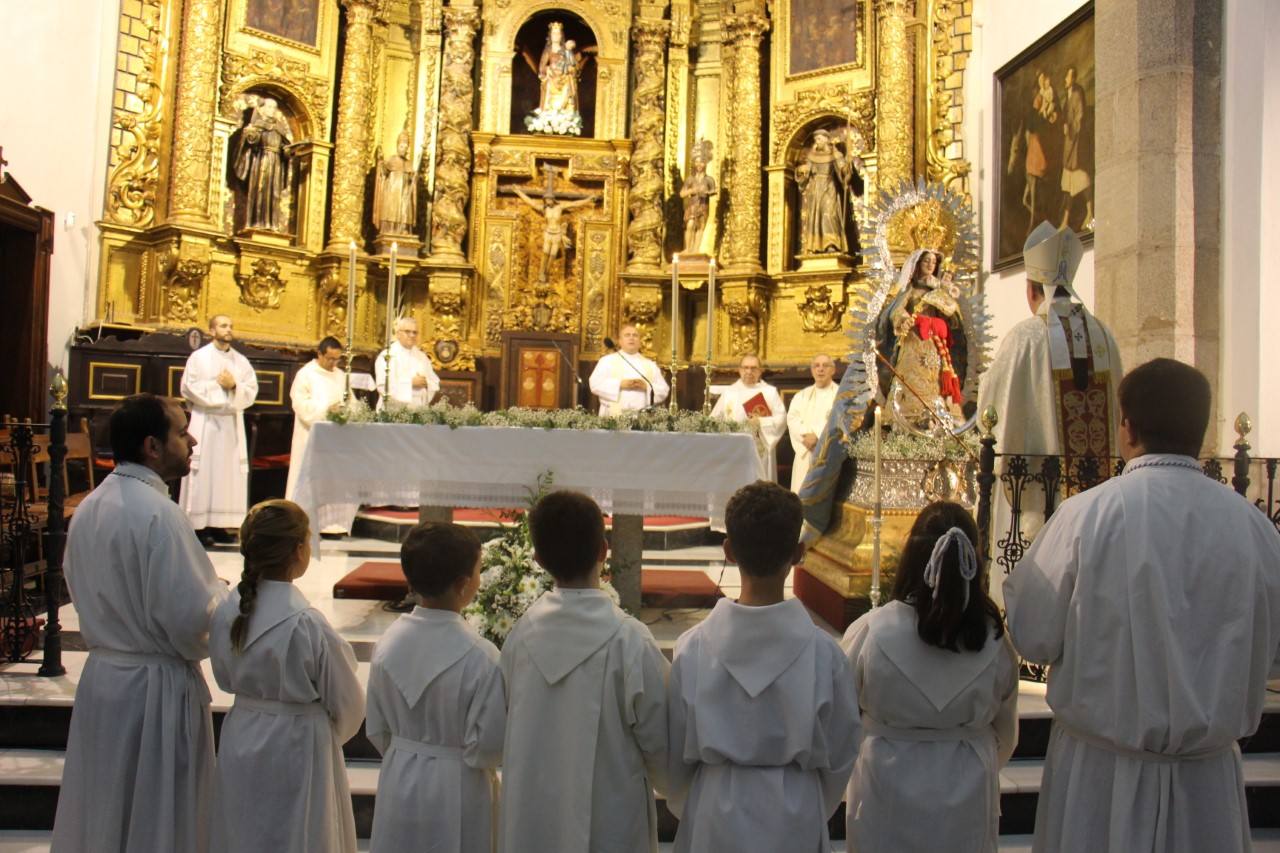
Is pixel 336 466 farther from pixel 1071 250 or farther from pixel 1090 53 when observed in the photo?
pixel 1090 53

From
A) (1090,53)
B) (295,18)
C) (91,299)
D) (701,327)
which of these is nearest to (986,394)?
(1090,53)

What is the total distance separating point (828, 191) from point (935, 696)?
35.3ft

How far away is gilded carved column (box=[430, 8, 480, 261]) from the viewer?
13.0m

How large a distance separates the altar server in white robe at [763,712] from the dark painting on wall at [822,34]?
37.3 feet

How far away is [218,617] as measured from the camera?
280 cm

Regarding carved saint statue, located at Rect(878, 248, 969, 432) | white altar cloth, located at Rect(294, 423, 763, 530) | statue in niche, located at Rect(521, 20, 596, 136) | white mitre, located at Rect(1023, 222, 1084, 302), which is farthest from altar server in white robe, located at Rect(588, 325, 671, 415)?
statue in niche, located at Rect(521, 20, 596, 136)

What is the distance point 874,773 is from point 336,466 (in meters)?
3.79

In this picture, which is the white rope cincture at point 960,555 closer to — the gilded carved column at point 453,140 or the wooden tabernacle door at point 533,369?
the wooden tabernacle door at point 533,369

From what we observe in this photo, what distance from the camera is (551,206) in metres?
13.2

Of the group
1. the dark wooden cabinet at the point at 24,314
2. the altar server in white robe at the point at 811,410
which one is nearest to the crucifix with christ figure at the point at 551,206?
the altar server in white robe at the point at 811,410

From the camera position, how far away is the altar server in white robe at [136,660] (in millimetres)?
2867

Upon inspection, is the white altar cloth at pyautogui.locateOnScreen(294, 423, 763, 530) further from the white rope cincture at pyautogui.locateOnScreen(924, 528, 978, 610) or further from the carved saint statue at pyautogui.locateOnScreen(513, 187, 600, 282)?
the carved saint statue at pyautogui.locateOnScreen(513, 187, 600, 282)

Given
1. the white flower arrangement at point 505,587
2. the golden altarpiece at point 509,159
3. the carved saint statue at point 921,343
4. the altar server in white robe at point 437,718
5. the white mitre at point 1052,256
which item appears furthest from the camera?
the golden altarpiece at point 509,159

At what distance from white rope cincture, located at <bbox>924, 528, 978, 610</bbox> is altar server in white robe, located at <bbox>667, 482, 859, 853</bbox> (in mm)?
288
